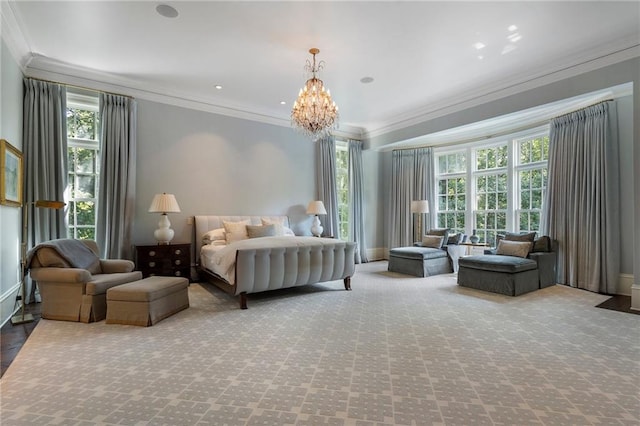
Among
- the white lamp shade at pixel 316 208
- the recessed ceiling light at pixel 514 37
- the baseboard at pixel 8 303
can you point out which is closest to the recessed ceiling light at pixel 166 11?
the baseboard at pixel 8 303

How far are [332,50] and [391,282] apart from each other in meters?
3.61

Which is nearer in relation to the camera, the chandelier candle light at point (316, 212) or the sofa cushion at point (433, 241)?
the sofa cushion at point (433, 241)

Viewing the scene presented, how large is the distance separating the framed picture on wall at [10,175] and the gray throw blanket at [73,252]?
573 mm

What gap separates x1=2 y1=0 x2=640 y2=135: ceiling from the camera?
10.3 ft

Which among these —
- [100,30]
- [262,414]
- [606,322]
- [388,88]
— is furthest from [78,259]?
[606,322]

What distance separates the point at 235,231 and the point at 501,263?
4079mm

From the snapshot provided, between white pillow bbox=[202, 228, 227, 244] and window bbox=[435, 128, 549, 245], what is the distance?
4883mm

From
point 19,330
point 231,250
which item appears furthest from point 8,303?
point 231,250

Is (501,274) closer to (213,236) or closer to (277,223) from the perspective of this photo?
(277,223)

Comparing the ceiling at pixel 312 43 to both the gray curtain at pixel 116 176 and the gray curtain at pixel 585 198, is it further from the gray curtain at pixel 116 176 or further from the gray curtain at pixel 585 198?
the gray curtain at pixel 585 198

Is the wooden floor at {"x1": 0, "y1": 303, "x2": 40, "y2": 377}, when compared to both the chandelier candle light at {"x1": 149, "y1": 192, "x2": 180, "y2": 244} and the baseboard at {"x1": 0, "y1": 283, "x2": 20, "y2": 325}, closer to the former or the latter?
the baseboard at {"x1": 0, "y1": 283, "x2": 20, "y2": 325}

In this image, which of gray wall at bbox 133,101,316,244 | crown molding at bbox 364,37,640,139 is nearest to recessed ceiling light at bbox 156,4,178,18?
gray wall at bbox 133,101,316,244

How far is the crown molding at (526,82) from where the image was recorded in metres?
3.69

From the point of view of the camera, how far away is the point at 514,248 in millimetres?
4910
